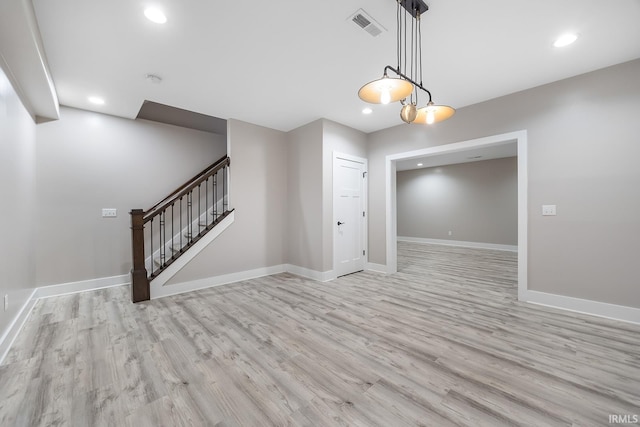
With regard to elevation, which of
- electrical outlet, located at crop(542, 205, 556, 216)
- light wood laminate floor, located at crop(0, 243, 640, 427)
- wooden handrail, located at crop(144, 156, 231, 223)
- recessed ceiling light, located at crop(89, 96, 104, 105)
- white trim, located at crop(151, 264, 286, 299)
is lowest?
light wood laminate floor, located at crop(0, 243, 640, 427)

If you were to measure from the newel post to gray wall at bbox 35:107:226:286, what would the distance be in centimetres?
115

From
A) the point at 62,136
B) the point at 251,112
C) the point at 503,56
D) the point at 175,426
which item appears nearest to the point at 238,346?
the point at 175,426

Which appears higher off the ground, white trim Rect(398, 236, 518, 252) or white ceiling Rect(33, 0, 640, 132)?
white ceiling Rect(33, 0, 640, 132)

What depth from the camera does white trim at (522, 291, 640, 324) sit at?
2707 mm

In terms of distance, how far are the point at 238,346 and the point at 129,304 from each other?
6.75ft

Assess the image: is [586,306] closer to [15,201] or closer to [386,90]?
[386,90]

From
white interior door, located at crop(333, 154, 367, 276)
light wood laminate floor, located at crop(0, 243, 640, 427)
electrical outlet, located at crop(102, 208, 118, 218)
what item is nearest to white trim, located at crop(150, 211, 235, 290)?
light wood laminate floor, located at crop(0, 243, 640, 427)

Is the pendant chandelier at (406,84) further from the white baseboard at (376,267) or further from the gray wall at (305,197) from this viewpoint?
the white baseboard at (376,267)

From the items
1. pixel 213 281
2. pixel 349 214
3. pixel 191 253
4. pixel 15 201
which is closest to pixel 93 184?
pixel 15 201

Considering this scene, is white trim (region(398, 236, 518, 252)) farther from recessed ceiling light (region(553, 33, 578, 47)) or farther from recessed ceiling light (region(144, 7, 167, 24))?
recessed ceiling light (region(144, 7, 167, 24))

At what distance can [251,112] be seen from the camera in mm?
4129

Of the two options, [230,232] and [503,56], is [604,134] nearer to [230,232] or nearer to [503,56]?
[503,56]

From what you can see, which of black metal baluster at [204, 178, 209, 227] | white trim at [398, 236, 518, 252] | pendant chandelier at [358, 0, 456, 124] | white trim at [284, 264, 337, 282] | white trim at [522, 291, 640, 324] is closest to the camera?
pendant chandelier at [358, 0, 456, 124]

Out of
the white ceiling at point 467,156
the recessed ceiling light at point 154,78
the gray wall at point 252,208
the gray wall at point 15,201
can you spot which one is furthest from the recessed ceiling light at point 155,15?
the white ceiling at point 467,156
